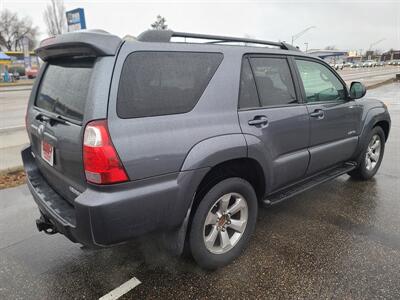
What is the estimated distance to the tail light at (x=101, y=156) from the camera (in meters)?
2.12

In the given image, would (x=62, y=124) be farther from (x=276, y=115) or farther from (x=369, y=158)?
(x=369, y=158)

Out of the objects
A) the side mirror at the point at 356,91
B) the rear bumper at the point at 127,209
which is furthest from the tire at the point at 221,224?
the side mirror at the point at 356,91

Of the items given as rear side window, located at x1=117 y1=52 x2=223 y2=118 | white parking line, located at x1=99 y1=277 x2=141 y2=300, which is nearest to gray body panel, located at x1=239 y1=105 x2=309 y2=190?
rear side window, located at x1=117 y1=52 x2=223 y2=118

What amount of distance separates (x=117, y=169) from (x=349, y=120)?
3159 millimetres

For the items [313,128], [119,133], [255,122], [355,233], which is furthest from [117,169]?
[355,233]

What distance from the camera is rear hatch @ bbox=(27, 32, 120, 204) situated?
221cm

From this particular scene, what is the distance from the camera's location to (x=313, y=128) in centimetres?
358

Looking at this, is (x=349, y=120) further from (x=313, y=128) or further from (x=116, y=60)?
(x=116, y=60)

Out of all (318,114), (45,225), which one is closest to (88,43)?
(45,225)

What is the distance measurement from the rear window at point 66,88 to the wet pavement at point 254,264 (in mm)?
1337

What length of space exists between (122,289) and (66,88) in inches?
A: 63.7

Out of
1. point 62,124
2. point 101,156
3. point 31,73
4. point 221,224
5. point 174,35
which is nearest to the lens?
point 101,156

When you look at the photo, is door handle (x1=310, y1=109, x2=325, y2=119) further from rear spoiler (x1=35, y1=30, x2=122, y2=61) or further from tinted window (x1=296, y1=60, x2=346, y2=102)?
rear spoiler (x1=35, y1=30, x2=122, y2=61)

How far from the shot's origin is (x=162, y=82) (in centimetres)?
240
